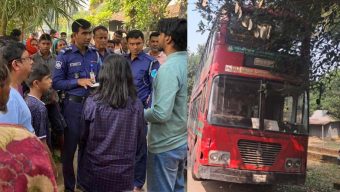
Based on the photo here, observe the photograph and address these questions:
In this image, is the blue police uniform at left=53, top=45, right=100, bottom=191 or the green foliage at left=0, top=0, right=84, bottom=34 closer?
the green foliage at left=0, top=0, right=84, bottom=34

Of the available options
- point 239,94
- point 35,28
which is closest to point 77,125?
point 35,28

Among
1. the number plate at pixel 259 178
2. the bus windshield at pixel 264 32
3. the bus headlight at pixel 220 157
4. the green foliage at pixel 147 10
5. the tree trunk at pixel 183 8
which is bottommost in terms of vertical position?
the number plate at pixel 259 178

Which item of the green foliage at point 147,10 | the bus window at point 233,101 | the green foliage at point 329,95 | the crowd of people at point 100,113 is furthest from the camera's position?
the green foliage at point 147,10

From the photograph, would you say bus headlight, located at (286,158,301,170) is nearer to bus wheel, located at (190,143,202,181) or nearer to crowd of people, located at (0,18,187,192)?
bus wheel, located at (190,143,202,181)

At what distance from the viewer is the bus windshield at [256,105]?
1238 millimetres

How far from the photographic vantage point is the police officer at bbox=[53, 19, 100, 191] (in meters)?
3.49

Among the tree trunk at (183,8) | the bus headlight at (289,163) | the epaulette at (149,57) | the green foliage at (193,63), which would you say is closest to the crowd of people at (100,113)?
the epaulette at (149,57)

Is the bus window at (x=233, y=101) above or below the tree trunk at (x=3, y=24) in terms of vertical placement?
below

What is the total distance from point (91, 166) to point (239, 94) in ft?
5.53

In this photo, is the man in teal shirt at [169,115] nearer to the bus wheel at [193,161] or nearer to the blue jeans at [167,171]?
the blue jeans at [167,171]

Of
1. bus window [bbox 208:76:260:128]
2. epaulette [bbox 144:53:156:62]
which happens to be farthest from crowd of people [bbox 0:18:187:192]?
bus window [bbox 208:76:260:128]

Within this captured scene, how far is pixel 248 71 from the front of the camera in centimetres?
127

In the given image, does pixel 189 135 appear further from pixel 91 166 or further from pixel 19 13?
pixel 19 13

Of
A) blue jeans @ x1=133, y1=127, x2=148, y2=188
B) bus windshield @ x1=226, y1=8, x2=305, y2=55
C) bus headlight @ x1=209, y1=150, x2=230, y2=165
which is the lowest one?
blue jeans @ x1=133, y1=127, x2=148, y2=188
